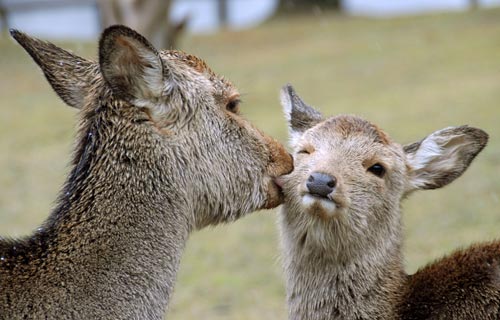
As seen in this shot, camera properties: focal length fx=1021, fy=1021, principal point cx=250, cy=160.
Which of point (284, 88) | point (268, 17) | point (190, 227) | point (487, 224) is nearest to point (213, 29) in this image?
point (268, 17)

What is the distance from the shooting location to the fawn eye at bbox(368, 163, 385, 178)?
657cm

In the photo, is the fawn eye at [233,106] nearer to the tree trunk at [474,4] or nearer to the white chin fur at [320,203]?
the white chin fur at [320,203]

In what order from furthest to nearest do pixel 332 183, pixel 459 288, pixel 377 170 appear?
pixel 377 170
pixel 459 288
pixel 332 183

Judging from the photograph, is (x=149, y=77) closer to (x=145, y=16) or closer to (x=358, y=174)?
(x=358, y=174)

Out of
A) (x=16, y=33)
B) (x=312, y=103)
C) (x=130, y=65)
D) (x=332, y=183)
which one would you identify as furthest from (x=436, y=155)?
(x=312, y=103)

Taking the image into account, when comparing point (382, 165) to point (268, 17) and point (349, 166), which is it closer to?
point (349, 166)

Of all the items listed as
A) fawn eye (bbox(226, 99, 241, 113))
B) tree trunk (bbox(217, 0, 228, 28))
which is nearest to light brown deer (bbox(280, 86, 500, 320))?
fawn eye (bbox(226, 99, 241, 113))

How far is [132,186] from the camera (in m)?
5.33

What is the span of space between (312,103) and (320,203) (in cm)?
1438

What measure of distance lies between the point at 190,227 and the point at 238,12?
106 ft

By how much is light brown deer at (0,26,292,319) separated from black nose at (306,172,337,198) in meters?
0.32

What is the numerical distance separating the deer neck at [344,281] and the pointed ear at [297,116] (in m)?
0.90

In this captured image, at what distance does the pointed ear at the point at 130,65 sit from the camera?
5.14 meters

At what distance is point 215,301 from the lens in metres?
10.6
